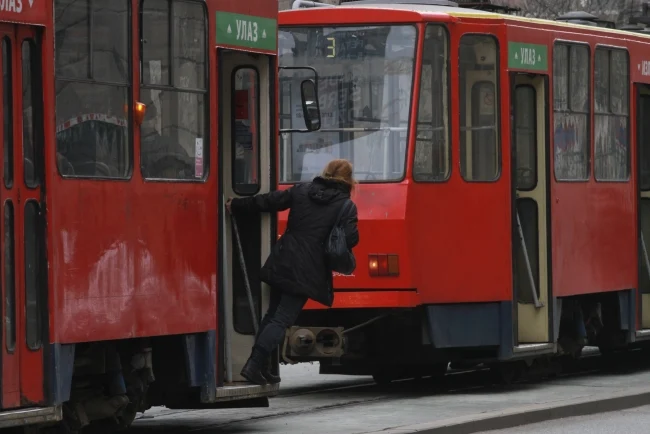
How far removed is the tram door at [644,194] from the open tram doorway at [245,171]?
6216 millimetres

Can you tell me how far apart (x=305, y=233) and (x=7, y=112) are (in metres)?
2.84

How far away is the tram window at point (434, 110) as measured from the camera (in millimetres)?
14492

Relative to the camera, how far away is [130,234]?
10.4 m

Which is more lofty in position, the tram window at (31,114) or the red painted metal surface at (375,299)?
the tram window at (31,114)

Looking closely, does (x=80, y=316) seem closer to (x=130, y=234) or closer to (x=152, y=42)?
(x=130, y=234)

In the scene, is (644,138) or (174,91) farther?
(644,138)

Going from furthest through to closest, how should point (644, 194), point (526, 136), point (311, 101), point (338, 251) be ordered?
point (644, 194) → point (526, 136) → point (311, 101) → point (338, 251)

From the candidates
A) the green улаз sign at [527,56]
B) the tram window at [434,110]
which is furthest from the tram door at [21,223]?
the green улаз sign at [527,56]

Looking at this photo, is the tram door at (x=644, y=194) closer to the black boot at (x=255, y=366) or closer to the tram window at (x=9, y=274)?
the black boot at (x=255, y=366)

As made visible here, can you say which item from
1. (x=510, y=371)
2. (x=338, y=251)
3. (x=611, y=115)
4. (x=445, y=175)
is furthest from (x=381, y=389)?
(x=338, y=251)

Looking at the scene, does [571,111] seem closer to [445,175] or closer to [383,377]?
[445,175]

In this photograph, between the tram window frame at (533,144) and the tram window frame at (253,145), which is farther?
the tram window frame at (533,144)

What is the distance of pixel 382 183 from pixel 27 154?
16.6 ft

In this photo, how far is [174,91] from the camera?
10.9 metres
